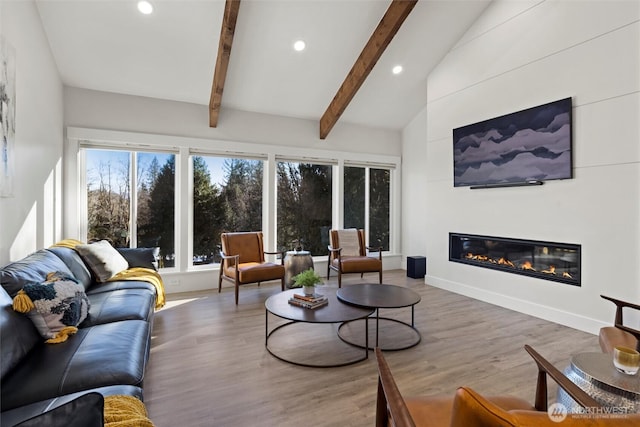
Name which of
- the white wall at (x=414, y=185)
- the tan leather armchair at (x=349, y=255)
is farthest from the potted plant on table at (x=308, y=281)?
the white wall at (x=414, y=185)

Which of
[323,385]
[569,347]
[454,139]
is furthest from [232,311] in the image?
[454,139]

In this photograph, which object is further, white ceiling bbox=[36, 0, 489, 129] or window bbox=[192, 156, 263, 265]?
window bbox=[192, 156, 263, 265]

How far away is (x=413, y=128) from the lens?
20.6ft

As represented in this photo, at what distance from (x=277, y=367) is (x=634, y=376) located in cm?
208

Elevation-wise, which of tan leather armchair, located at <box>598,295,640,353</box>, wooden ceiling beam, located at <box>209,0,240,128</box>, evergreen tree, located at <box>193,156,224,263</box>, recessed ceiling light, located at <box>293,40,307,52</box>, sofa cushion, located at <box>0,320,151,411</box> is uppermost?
recessed ceiling light, located at <box>293,40,307,52</box>

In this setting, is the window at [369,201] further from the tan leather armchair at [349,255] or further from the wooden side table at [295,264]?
the wooden side table at [295,264]

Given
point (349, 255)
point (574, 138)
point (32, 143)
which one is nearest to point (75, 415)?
point (32, 143)

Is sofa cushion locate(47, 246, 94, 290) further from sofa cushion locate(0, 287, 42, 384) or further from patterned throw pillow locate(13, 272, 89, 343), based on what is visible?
sofa cushion locate(0, 287, 42, 384)

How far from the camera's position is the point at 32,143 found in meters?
3.08

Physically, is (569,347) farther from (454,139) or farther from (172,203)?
(172,203)

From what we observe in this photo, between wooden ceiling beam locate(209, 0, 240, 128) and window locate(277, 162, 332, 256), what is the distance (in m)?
1.43

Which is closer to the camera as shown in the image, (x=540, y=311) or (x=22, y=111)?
(x=22, y=111)

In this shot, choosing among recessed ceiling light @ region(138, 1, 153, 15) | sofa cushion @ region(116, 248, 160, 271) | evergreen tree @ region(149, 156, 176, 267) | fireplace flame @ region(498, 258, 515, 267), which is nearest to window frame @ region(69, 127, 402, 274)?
evergreen tree @ region(149, 156, 176, 267)

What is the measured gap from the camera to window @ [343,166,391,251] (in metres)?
6.29
